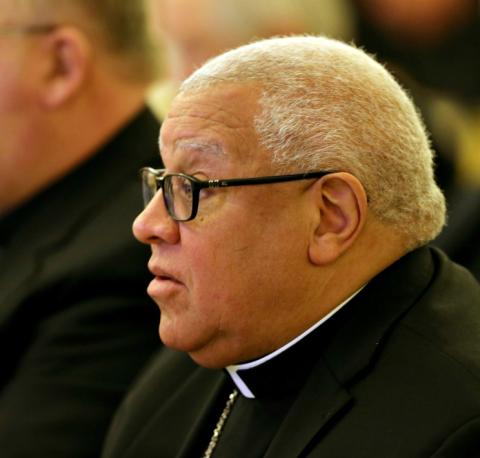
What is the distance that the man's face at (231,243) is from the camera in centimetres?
171

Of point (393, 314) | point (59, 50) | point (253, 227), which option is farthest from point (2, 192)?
point (393, 314)

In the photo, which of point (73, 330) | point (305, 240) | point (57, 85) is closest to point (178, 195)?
point (305, 240)

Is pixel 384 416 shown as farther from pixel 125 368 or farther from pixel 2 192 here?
pixel 2 192

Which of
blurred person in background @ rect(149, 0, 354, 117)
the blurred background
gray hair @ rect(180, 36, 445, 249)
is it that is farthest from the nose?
blurred person in background @ rect(149, 0, 354, 117)

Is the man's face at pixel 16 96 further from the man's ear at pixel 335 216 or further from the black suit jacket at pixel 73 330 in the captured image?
the man's ear at pixel 335 216

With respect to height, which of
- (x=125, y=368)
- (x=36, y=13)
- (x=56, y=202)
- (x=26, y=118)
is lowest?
(x=125, y=368)

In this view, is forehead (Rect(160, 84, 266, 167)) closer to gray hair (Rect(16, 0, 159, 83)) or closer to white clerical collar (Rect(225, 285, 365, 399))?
white clerical collar (Rect(225, 285, 365, 399))

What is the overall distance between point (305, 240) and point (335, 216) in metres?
0.06

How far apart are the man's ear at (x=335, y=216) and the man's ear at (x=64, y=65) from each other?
114cm

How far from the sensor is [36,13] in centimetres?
263

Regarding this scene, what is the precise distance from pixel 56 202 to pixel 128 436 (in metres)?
0.75

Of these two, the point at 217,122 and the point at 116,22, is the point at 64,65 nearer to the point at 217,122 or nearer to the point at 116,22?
the point at 116,22

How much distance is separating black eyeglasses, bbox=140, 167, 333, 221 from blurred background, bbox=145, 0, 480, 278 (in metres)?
0.73

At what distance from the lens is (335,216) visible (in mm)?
1720
